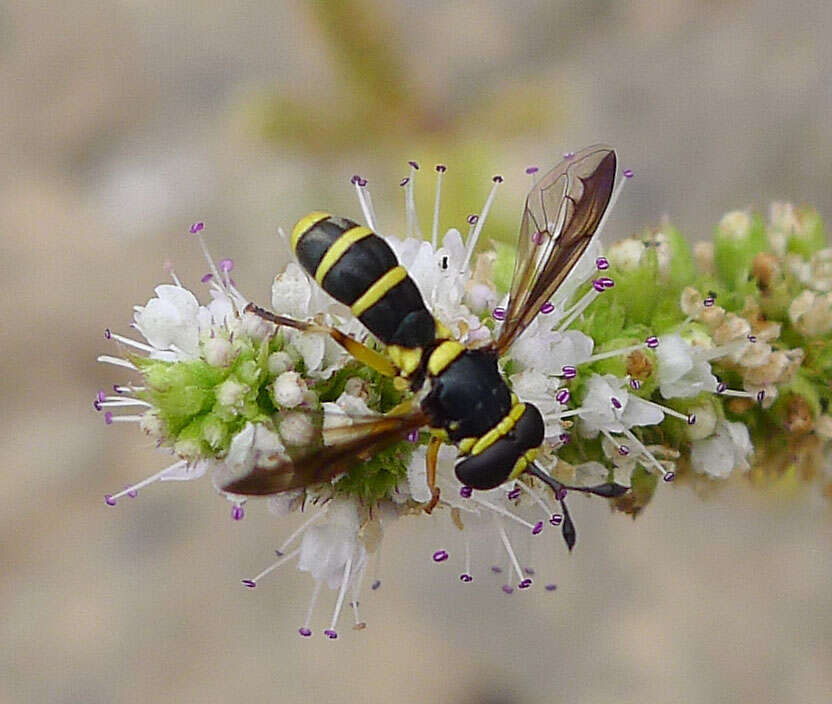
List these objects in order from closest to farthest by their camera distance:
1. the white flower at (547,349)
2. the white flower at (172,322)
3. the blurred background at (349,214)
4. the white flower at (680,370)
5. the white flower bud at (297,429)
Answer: the white flower bud at (297,429) → the white flower at (172,322) → the white flower at (547,349) → the white flower at (680,370) → the blurred background at (349,214)

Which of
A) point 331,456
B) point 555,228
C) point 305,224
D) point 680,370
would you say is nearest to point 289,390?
point 331,456

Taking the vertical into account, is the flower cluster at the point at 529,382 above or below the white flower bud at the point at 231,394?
below

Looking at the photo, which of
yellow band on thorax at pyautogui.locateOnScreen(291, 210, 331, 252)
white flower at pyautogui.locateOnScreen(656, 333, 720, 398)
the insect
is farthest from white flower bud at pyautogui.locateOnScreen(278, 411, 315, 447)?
white flower at pyautogui.locateOnScreen(656, 333, 720, 398)

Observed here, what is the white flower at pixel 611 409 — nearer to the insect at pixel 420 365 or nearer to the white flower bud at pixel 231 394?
the insect at pixel 420 365

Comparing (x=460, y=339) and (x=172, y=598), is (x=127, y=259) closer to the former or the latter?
(x=172, y=598)

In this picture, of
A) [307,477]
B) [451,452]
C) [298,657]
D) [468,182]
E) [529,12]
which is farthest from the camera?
[529,12]

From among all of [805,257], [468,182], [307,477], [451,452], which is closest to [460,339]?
[451,452]

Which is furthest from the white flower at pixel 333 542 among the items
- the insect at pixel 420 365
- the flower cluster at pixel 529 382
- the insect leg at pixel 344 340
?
the insect leg at pixel 344 340
